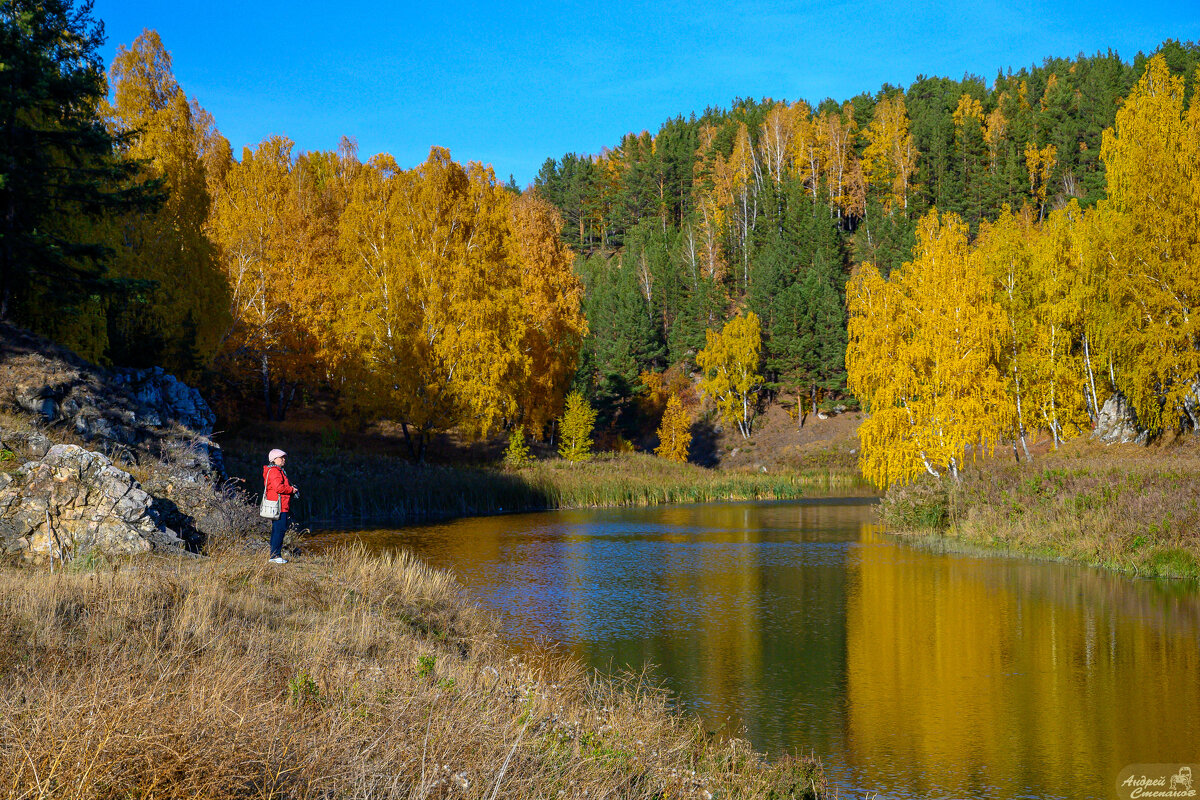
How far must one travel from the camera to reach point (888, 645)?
15438mm

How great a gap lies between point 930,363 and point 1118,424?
11097 millimetres

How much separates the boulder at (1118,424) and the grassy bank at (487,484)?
14512 mm

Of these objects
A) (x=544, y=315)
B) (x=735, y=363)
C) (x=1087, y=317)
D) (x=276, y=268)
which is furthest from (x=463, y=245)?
(x=735, y=363)

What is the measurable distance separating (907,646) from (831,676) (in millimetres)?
2656

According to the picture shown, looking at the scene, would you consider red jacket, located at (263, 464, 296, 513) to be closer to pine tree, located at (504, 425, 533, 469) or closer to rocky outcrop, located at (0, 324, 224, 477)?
rocky outcrop, located at (0, 324, 224, 477)

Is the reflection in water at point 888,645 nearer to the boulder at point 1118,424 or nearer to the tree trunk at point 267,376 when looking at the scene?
the boulder at point 1118,424

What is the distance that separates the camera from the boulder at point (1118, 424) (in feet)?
108

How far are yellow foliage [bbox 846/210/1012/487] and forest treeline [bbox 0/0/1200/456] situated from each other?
1.61 metres

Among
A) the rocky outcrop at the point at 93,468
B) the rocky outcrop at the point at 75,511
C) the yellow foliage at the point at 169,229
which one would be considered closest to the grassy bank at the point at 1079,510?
the rocky outcrop at the point at 93,468

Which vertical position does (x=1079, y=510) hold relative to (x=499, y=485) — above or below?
above

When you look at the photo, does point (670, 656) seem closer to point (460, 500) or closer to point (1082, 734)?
point (1082, 734)

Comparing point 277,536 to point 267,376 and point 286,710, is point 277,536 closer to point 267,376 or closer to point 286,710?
point 286,710

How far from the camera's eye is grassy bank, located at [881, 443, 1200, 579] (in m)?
19.5

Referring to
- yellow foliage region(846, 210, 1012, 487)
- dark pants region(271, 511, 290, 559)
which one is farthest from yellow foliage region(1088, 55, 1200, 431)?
dark pants region(271, 511, 290, 559)
